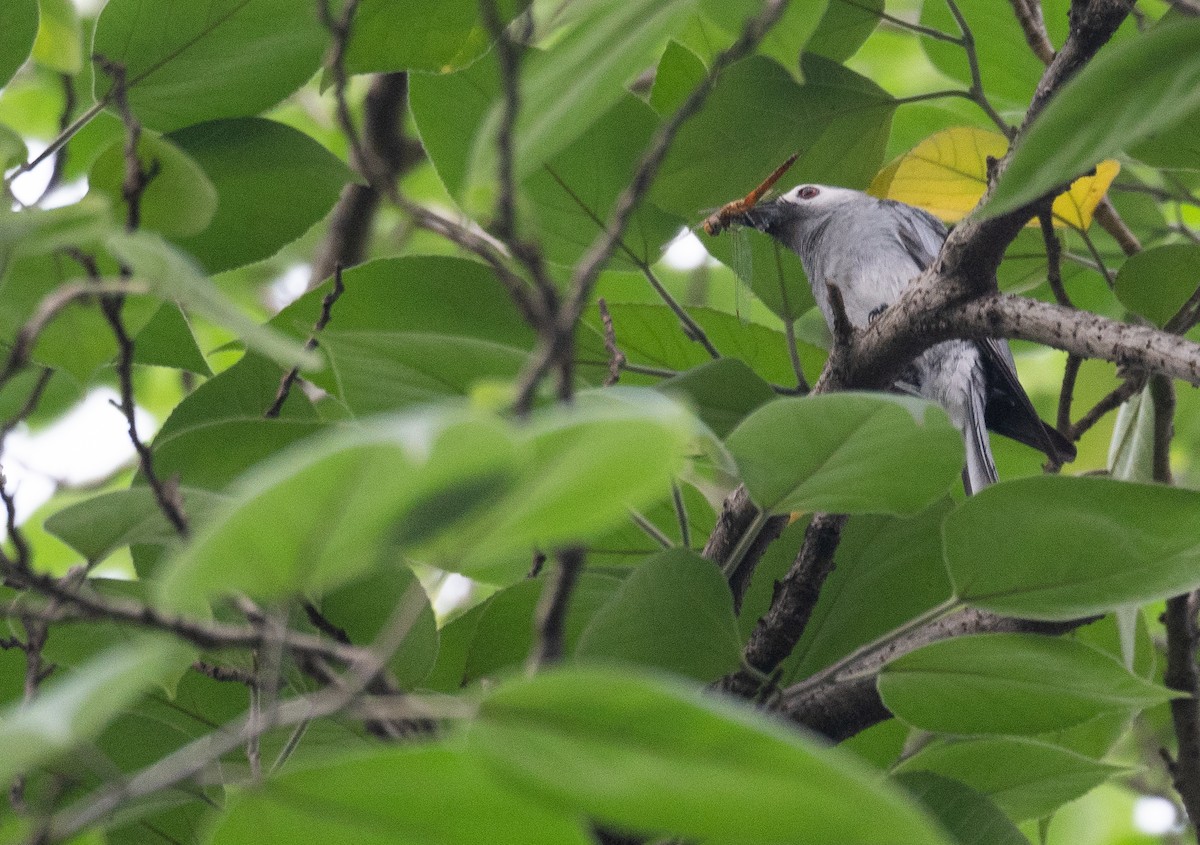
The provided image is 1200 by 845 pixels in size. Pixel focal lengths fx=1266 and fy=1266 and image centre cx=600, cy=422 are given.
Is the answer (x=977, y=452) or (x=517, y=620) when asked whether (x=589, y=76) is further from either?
(x=977, y=452)

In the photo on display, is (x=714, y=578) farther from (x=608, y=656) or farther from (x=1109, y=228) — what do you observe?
(x=1109, y=228)

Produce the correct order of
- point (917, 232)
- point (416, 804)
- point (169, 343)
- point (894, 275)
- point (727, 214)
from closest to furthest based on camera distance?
point (416, 804) < point (169, 343) < point (727, 214) < point (894, 275) < point (917, 232)

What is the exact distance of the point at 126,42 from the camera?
40.8 inches

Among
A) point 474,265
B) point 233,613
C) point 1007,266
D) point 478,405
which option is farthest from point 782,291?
point 478,405

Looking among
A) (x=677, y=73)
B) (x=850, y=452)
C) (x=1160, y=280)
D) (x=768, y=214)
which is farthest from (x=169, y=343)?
(x=768, y=214)

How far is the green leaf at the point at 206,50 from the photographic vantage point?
103 cm

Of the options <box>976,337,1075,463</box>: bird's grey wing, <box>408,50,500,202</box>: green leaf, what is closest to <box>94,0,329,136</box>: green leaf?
<box>408,50,500,202</box>: green leaf

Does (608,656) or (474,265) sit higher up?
(474,265)

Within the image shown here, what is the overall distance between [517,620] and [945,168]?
0.74 metres

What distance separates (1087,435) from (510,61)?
121 cm

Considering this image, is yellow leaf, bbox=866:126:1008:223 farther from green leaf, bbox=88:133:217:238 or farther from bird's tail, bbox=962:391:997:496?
green leaf, bbox=88:133:217:238

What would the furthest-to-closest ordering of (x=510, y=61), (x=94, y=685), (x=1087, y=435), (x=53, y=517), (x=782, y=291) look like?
(x=1087, y=435) < (x=782, y=291) < (x=53, y=517) < (x=510, y=61) < (x=94, y=685)

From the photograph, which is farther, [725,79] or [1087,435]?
[1087,435]

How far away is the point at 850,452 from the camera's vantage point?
2.52ft
